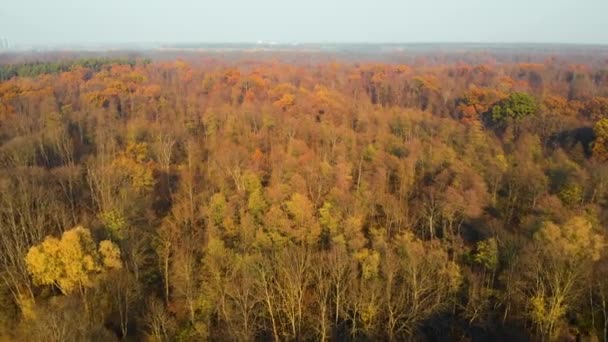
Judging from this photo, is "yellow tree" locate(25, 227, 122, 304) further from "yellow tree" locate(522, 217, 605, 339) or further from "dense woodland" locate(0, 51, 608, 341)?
"yellow tree" locate(522, 217, 605, 339)

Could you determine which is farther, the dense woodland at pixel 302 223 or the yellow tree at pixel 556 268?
the dense woodland at pixel 302 223

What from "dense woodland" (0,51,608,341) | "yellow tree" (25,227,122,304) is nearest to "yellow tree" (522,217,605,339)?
"dense woodland" (0,51,608,341)

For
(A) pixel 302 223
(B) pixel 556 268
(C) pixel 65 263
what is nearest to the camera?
(B) pixel 556 268

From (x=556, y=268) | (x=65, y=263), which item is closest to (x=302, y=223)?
(x=65, y=263)

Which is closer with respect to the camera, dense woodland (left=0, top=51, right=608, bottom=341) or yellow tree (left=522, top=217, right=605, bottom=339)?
yellow tree (left=522, top=217, right=605, bottom=339)

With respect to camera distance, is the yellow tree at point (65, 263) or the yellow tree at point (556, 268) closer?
the yellow tree at point (556, 268)

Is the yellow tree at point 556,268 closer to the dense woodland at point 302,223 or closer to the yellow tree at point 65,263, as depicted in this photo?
the dense woodland at point 302,223

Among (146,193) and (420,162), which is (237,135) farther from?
(420,162)

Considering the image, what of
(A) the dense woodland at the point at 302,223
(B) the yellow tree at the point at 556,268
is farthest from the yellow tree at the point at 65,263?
(B) the yellow tree at the point at 556,268

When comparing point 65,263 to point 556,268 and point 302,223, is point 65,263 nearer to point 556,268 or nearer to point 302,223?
point 302,223
